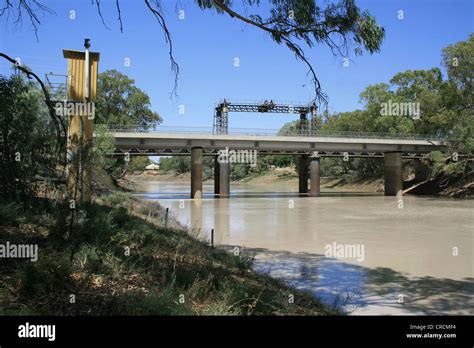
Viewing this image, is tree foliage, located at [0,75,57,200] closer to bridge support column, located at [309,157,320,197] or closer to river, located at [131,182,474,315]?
river, located at [131,182,474,315]

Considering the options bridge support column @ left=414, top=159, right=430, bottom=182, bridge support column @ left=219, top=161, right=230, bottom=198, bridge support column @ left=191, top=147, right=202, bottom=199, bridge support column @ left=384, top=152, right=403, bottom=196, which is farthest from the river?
bridge support column @ left=414, top=159, right=430, bottom=182

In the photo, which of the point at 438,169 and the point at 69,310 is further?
the point at 438,169

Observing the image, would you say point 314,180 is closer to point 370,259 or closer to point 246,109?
point 246,109

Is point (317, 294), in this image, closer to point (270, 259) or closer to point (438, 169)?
point (270, 259)

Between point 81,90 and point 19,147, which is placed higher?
point 81,90

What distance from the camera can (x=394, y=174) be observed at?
59344mm

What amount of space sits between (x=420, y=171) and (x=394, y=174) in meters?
14.0

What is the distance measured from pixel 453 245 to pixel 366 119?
59720 millimetres

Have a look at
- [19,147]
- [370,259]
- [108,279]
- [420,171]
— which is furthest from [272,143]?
[108,279]

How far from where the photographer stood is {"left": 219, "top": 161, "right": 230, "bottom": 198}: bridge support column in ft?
175
